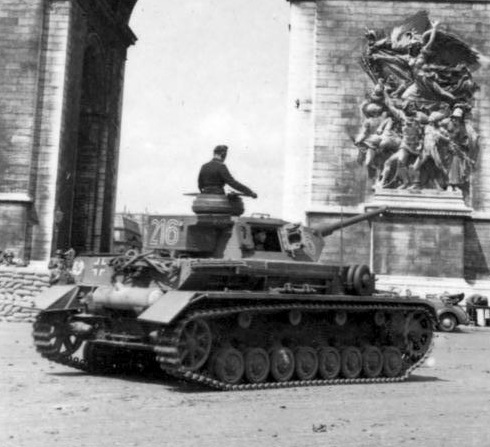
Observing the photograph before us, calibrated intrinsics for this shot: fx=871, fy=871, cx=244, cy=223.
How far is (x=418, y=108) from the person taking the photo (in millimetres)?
25250

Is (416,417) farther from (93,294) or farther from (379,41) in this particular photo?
(379,41)

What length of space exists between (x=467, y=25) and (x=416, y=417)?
19590 mm

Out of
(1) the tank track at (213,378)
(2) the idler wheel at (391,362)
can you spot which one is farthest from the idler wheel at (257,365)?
(2) the idler wheel at (391,362)

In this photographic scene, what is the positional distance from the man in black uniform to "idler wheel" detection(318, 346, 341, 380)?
2.32 m

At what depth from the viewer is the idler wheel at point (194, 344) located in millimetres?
9961

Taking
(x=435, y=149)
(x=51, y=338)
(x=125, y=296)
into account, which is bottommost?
(x=51, y=338)

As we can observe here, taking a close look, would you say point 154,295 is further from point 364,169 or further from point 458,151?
point 458,151

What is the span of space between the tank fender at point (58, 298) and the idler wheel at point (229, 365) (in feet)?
8.37

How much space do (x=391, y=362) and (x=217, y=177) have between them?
11.8ft

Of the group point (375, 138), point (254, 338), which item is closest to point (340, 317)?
point (254, 338)

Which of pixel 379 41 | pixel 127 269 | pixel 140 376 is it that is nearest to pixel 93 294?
pixel 127 269

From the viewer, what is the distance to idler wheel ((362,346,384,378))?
12070 mm

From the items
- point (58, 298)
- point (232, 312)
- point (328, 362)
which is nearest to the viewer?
point (232, 312)

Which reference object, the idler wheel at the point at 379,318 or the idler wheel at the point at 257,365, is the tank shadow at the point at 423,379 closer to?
the idler wheel at the point at 379,318
